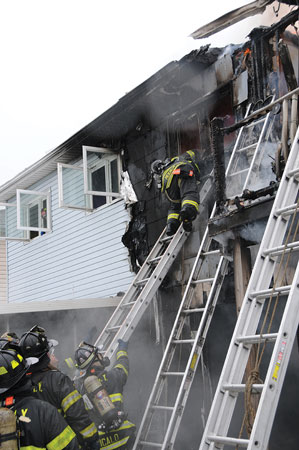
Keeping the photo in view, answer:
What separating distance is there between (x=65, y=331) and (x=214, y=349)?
328 centimetres

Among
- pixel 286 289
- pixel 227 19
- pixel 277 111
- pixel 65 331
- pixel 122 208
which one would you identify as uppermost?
pixel 227 19

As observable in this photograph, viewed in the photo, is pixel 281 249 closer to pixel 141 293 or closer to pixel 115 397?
pixel 115 397

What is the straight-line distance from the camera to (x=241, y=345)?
4402 mm

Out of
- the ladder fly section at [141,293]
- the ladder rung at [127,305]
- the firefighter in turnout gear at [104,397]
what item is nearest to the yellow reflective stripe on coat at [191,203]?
the ladder fly section at [141,293]

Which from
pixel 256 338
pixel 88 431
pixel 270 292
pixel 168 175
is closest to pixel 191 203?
pixel 168 175

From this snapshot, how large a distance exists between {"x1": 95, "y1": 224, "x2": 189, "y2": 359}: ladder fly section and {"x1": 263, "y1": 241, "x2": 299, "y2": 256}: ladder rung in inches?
110

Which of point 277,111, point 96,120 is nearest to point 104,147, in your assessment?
point 96,120

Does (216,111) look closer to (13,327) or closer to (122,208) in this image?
(122,208)

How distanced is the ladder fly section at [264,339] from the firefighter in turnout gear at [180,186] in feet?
7.59

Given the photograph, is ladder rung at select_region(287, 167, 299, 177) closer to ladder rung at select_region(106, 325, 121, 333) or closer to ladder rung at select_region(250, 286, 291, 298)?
ladder rung at select_region(250, 286, 291, 298)

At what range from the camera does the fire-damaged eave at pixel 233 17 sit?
7215 millimetres

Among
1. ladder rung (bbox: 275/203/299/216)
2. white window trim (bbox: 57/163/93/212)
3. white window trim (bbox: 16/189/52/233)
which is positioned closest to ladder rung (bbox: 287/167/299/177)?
ladder rung (bbox: 275/203/299/216)

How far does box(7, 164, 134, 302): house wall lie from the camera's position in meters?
10.4

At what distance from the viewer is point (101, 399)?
5.61 meters
